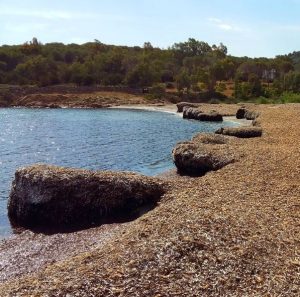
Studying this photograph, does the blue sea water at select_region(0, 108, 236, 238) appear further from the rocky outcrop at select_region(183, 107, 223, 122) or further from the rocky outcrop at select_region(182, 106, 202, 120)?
the rocky outcrop at select_region(182, 106, 202, 120)

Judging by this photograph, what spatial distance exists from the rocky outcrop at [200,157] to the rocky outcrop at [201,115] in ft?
143

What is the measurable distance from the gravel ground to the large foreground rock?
2507 millimetres

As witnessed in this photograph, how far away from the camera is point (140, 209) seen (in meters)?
20.8

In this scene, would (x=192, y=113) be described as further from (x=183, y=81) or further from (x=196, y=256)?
(x=196, y=256)

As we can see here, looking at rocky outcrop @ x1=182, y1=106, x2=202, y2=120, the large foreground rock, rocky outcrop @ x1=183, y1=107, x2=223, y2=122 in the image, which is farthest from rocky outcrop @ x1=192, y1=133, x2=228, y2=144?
rocky outcrop @ x1=182, y1=106, x2=202, y2=120

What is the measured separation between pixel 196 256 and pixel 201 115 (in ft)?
218

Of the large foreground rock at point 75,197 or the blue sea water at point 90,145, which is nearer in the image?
the large foreground rock at point 75,197

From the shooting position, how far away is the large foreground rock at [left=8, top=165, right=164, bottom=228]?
20812 mm

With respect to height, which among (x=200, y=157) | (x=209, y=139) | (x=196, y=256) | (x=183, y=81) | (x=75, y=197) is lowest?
(x=75, y=197)

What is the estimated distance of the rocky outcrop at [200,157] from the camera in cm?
2770

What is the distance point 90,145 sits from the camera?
4712 centimetres

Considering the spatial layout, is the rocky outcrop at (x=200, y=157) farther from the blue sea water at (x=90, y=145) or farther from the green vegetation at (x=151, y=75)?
the green vegetation at (x=151, y=75)

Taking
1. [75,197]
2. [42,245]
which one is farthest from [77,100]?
[42,245]

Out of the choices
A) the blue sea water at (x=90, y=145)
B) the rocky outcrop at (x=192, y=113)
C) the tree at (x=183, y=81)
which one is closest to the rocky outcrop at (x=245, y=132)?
the blue sea water at (x=90, y=145)
